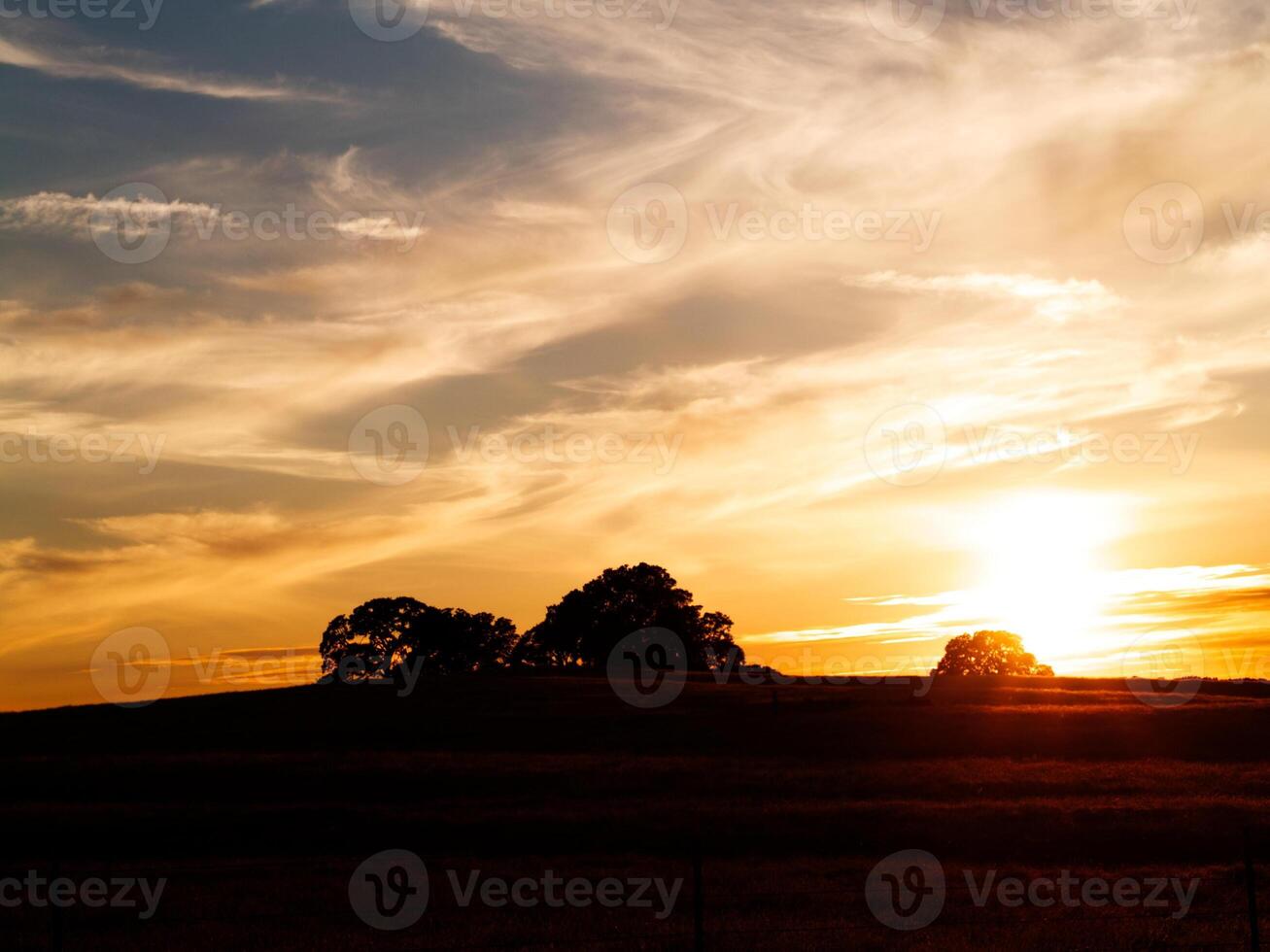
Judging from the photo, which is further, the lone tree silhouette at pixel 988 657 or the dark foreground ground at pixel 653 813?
the lone tree silhouette at pixel 988 657

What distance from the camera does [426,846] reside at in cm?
3828

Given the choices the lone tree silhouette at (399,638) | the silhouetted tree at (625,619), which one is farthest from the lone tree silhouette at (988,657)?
the lone tree silhouette at (399,638)

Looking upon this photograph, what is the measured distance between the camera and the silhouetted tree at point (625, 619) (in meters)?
144

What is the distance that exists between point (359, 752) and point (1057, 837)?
32.5 metres

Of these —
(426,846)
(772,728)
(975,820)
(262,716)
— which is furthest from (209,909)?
(262,716)

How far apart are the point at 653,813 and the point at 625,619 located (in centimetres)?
10373

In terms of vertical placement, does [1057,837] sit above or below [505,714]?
below

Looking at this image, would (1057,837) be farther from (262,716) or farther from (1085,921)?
(262,716)

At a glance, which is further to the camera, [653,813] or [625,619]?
[625,619]

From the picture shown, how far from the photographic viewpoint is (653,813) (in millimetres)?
41438

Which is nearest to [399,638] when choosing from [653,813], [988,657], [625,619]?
[625,619]

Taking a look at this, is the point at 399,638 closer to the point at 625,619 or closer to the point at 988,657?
the point at 625,619

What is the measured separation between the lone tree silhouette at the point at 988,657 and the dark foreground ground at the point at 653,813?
78138 mm

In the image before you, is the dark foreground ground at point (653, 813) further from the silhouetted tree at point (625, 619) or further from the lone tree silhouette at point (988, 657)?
the lone tree silhouette at point (988, 657)
